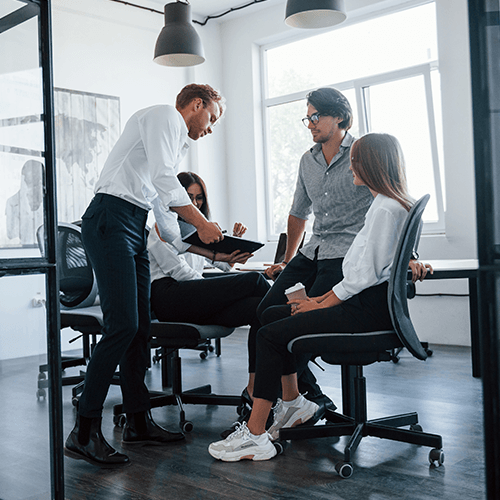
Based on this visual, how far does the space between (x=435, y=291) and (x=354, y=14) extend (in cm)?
262

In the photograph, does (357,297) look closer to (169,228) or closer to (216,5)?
(169,228)

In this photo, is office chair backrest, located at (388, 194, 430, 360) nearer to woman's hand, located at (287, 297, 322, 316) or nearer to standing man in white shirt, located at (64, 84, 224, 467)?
woman's hand, located at (287, 297, 322, 316)

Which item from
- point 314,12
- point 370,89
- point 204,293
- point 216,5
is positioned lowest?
point 204,293

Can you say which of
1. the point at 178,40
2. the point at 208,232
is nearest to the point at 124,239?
the point at 208,232

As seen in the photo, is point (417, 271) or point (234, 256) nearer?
point (417, 271)

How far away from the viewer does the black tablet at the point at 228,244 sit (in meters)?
2.37

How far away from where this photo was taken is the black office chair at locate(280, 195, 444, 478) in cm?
194

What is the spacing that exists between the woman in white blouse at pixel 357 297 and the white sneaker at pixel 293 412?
0.47 feet

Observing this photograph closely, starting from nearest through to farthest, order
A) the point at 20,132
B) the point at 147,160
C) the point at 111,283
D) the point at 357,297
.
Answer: the point at 20,132 → the point at 357,297 → the point at 111,283 → the point at 147,160

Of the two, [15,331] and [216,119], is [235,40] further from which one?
[15,331]

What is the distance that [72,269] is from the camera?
129 inches

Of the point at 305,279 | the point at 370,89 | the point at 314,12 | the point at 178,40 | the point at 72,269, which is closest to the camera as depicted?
the point at 305,279

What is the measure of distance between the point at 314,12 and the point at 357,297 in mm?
2012

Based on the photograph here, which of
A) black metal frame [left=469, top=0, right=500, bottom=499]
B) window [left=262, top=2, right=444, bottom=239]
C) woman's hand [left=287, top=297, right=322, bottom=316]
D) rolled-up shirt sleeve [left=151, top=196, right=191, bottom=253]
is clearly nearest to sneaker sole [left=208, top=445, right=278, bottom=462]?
woman's hand [left=287, top=297, right=322, bottom=316]
